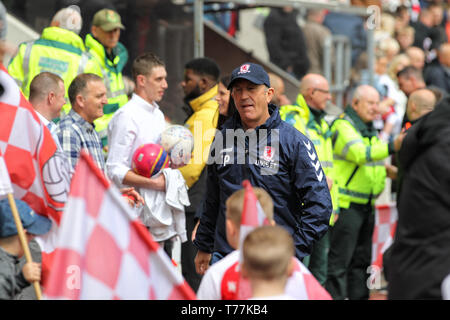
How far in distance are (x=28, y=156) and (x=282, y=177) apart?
1672mm

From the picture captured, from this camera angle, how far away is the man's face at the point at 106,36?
7.70 metres

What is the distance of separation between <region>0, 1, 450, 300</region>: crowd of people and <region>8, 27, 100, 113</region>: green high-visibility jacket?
0.4 inches

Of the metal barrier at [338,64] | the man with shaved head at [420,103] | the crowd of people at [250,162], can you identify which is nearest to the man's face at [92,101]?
the crowd of people at [250,162]

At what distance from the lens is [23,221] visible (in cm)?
505

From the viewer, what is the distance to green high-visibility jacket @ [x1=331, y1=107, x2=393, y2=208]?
8125 mm

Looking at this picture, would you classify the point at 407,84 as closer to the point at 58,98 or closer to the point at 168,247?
the point at 168,247

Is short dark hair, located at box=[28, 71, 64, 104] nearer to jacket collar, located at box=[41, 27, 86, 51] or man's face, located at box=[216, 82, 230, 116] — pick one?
jacket collar, located at box=[41, 27, 86, 51]

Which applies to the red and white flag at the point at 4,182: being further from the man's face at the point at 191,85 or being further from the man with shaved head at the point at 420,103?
the man with shaved head at the point at 420,103

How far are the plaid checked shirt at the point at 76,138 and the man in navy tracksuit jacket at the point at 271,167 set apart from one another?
127 cm

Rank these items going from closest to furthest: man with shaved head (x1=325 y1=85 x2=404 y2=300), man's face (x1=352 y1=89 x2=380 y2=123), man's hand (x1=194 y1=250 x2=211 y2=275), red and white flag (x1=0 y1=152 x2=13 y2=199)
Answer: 1. red and white flag (x1=0 y1=152 x2=13 y2=199)
2. man's hand (x1=194 y1=250 x2=211 y2=275)
3. man with shaved head (x1=325 y1=85 x2=404 y2=300)
4. man's face (x1=352 y1=89 x2=380 y2=123)

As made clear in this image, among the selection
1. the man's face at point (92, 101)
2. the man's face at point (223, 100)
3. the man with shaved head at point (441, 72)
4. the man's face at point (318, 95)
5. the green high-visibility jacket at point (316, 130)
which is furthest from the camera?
the man with shaved head at point (441, 72)

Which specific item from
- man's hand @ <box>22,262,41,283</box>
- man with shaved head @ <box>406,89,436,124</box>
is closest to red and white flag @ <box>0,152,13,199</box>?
man's hand @ <box>22,262,41,283</box>
